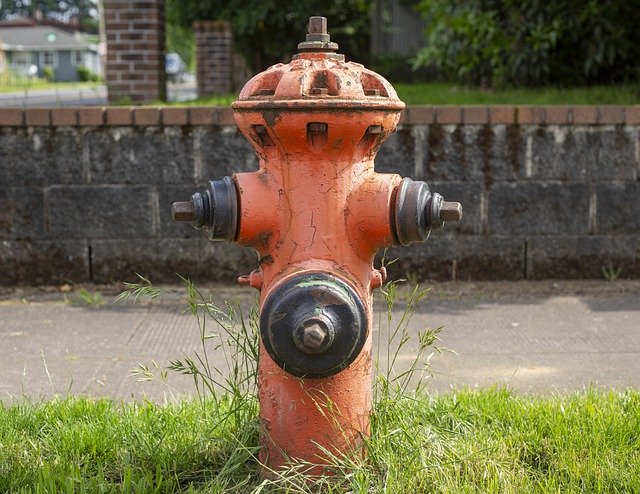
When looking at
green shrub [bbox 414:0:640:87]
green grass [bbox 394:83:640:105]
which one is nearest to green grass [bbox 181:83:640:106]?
green grass [bbox 394:83:640:105]

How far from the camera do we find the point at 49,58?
92125 mm

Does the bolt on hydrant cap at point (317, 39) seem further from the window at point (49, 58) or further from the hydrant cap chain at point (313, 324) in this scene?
the window at point (49, 58)

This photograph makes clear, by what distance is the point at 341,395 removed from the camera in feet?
8.70

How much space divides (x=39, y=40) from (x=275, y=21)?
80585 mm

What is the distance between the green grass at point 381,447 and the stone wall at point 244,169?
2382 mm

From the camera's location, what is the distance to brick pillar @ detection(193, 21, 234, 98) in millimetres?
15305

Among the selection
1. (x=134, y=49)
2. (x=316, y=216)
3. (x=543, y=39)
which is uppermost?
(x=543, y=39)

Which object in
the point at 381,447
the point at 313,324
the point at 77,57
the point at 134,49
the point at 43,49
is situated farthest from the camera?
the point at 77,57

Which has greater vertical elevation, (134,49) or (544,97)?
(134,49)

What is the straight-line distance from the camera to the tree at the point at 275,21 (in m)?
17.0

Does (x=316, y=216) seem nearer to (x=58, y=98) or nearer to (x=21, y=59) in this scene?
(x=58, y=98)

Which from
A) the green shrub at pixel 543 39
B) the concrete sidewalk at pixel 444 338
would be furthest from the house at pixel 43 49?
the concrete sidewalk at pixel 444 338

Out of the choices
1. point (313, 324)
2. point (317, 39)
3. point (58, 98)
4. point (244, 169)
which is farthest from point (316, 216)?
point (58, 98)

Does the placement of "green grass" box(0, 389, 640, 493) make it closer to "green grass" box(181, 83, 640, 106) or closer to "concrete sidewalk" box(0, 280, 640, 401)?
"concrete sidewalk" box(0, 280, 640, 401)
